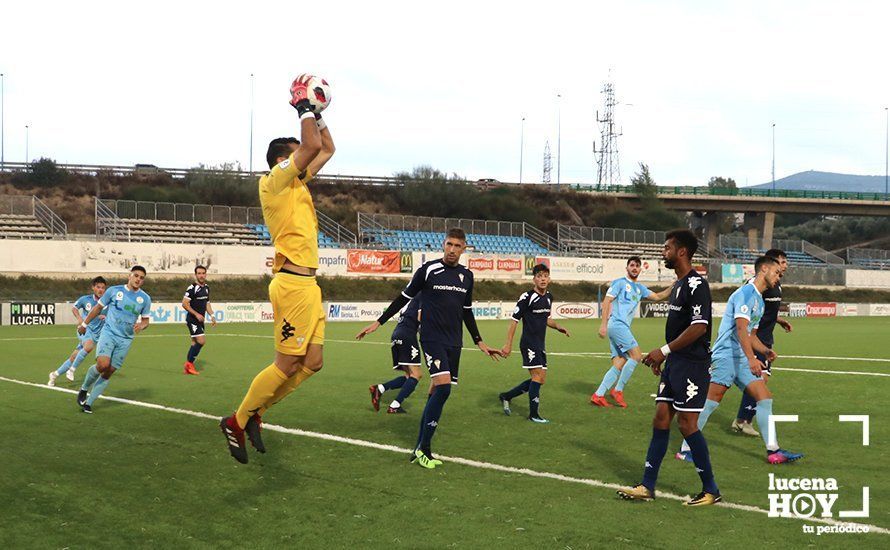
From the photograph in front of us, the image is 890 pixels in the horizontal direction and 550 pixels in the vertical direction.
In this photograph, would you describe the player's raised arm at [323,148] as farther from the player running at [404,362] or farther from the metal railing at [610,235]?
the metal railing at [610,235]

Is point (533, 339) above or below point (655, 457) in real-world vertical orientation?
above

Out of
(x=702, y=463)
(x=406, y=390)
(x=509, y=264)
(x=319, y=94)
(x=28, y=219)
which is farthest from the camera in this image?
(x=509, y=264)

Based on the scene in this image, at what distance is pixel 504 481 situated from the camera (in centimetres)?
843

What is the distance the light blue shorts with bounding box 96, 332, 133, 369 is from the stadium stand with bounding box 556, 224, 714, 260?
55886mm

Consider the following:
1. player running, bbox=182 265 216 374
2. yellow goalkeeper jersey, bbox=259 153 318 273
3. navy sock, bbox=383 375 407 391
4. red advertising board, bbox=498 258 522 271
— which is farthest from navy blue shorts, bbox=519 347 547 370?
red advertising board, bbox=498 258 522 271

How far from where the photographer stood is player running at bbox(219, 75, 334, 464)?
24.6 feet

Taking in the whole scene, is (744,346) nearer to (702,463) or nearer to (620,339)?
(702,463)

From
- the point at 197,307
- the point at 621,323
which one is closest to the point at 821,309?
the point at 197,307

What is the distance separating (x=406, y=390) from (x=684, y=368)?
20.8 feet

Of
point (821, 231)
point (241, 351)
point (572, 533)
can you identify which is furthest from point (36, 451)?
point (821, 231)

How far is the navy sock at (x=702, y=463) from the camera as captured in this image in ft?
25.2

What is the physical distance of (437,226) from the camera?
6756 cm

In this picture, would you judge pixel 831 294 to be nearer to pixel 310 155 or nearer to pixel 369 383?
pixel 369 383

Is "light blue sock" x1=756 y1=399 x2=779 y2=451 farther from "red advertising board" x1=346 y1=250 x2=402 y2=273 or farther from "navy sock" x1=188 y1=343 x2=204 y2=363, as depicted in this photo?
"red advertising board" x1=346 y1=250 x2=402 y2=273
